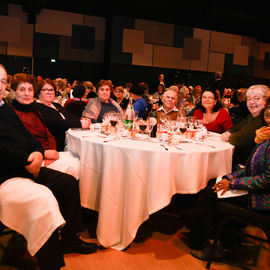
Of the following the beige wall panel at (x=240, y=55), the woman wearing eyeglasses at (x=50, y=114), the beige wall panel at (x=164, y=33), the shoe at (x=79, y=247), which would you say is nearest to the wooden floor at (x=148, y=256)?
the shoe at (x=79, y=247)

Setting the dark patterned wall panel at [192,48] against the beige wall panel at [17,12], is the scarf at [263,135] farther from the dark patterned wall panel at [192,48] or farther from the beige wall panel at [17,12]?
the dark patterned wall panel at [192,48]

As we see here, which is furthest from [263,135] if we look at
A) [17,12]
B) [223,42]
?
[223,42]

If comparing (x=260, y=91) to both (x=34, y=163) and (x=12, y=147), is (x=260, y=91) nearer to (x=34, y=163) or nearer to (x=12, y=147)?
(x=34, y=163)

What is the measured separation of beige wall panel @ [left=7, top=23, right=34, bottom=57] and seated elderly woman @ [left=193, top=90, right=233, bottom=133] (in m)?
9.24

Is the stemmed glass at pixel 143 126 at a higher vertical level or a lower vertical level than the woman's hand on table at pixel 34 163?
higher

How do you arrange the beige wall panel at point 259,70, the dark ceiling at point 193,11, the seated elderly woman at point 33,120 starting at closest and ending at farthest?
the seated elderly woman at point 33,120, the dark ceiling at point 193,11, the beige wall panel at point 259,70

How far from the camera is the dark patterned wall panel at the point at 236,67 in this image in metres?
13.7

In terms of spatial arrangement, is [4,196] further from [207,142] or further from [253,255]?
[253,255]

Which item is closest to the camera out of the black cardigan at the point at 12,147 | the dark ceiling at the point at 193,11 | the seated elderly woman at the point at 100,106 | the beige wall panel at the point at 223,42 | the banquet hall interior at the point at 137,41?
the black cardigan at the point at 12,147

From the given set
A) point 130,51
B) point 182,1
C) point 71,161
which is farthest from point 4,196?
point 182,1

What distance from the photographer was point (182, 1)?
39.6ft

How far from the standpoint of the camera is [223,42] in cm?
1341

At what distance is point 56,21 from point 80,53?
145 cm

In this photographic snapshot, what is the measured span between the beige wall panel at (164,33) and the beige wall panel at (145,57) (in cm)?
47
